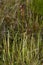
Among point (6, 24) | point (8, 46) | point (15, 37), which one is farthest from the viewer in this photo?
point (6, 24)

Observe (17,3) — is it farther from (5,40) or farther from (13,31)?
(5,40)

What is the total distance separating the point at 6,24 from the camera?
2170 millimetres

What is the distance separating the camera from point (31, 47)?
1.86 m

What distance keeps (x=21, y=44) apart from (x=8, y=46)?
0.38ft

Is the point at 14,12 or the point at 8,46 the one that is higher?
the point at 14,12

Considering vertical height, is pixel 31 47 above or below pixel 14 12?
below

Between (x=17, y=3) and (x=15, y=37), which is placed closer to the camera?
(x=15, y=37)

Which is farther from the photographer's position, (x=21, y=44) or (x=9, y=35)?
(x=9, y=35)

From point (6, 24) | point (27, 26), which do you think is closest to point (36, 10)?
point (27, 26)

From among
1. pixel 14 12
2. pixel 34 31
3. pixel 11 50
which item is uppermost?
pixel 14 12

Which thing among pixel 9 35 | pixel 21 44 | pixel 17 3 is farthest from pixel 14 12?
pixel 21 44

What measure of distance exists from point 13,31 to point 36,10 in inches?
10.6

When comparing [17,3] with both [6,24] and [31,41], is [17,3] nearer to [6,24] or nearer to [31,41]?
[6,24]

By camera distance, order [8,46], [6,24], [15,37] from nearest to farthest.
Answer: [8,46] < [15,37] < [6,24]
